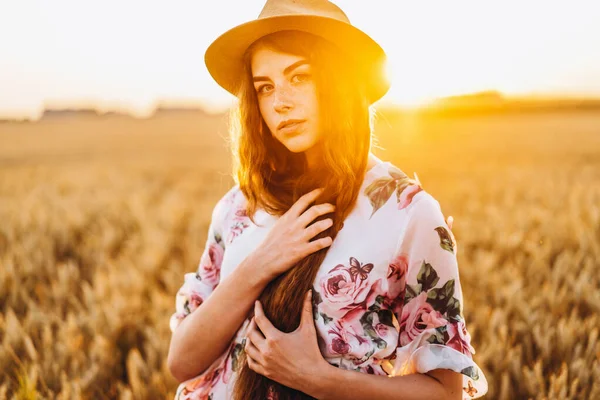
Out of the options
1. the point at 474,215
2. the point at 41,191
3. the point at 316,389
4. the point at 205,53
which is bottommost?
the point at 41,191

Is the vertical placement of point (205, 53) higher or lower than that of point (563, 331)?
higher

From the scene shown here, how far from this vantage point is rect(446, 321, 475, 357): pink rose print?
135cm

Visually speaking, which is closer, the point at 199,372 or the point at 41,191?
the point at 199,372

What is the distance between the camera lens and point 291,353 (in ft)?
4.57

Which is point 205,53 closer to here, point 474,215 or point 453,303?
point 453,303

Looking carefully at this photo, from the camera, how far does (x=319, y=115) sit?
1.51m

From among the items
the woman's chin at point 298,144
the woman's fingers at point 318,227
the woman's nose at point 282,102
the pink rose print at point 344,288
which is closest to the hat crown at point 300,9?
the woman's nose at point 282,102

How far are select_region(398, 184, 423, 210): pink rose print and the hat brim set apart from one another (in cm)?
40

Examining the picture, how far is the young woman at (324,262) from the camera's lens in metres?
1.37

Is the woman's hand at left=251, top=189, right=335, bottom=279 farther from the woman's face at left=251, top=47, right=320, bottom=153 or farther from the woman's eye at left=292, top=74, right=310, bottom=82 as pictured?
the woman's eye at left=292, top=74, right=310, bottom=82

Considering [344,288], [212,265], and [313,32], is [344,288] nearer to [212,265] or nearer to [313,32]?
[212,265]

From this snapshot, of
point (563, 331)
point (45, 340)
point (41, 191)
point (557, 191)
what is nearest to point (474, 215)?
point (557, 191)

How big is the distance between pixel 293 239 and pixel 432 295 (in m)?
0.40

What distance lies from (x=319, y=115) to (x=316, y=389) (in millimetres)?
747
